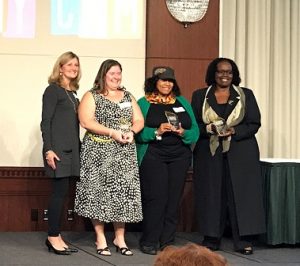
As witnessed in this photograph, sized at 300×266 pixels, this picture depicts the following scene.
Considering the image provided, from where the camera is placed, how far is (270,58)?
6.74 meters

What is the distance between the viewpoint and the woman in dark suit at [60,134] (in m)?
4.86

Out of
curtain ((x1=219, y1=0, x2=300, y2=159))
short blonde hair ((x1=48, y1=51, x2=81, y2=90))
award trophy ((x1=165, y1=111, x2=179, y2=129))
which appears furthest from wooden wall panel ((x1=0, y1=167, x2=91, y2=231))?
curtain ((x1=219, y1=0, x2=300, y2=159))

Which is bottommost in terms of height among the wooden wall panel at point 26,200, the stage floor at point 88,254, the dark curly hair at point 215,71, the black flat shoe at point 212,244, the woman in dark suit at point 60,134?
the stage floor at point 88,254

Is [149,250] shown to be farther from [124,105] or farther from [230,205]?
[124,105]

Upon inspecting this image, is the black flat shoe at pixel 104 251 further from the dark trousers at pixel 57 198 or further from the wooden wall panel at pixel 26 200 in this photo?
the wooden wall panel at pixel 26 200

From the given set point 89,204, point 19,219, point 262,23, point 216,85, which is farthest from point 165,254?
point 262,23

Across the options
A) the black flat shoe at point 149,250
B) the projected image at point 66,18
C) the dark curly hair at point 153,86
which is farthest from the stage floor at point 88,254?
the projected image at point 66,18

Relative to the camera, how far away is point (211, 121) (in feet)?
17.0

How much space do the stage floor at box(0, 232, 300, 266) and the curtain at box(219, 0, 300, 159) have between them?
4.65 feet

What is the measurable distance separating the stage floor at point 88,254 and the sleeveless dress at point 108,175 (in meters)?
0.29

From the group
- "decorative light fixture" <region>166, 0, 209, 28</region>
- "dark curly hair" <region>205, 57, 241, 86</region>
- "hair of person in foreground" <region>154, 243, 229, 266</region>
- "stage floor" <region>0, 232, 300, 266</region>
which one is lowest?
"stage floor" <region>0, 232, 300, 266</region>

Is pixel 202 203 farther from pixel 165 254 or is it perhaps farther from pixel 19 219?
pixel 165 254

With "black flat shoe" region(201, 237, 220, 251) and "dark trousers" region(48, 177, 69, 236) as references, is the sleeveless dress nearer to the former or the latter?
"dark trousers" region(48, 177, 69, 236)

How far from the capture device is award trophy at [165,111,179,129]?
4.99 m
